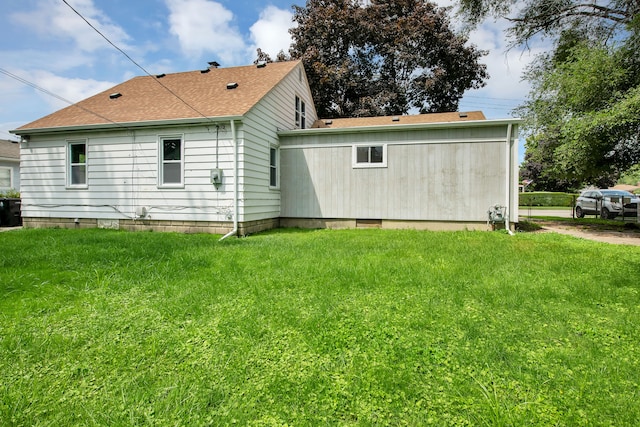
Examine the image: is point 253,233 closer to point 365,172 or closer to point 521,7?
point 365,172

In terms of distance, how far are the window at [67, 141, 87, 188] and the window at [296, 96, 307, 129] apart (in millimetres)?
7161

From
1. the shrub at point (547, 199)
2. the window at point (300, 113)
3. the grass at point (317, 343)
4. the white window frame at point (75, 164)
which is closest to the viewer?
the grass at point (317, 343)

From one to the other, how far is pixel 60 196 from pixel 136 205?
279 centimetres

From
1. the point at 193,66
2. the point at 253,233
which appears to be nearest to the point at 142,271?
the point at 253,233

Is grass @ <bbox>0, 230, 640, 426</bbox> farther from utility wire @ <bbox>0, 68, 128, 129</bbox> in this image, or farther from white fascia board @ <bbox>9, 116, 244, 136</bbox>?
utility wire @ <bbox>0, 68, 128, 129</bbox>

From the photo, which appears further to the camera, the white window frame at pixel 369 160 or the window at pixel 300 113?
the window at pixel 300 113

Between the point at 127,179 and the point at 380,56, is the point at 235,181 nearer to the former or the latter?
the point at 127,179

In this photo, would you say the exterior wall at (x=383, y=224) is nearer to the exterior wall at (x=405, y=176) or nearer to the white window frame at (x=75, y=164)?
the exterior wall at (x=405, y=176)

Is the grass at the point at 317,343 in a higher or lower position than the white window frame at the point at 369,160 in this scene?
lower

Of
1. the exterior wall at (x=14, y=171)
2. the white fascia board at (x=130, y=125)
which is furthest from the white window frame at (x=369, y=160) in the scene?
the exterior wall at (x=14, y=171)

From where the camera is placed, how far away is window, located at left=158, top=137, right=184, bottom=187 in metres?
9.22

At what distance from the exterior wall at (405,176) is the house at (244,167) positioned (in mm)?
30

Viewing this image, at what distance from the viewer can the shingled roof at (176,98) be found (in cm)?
931

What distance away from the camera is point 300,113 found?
13.2m
